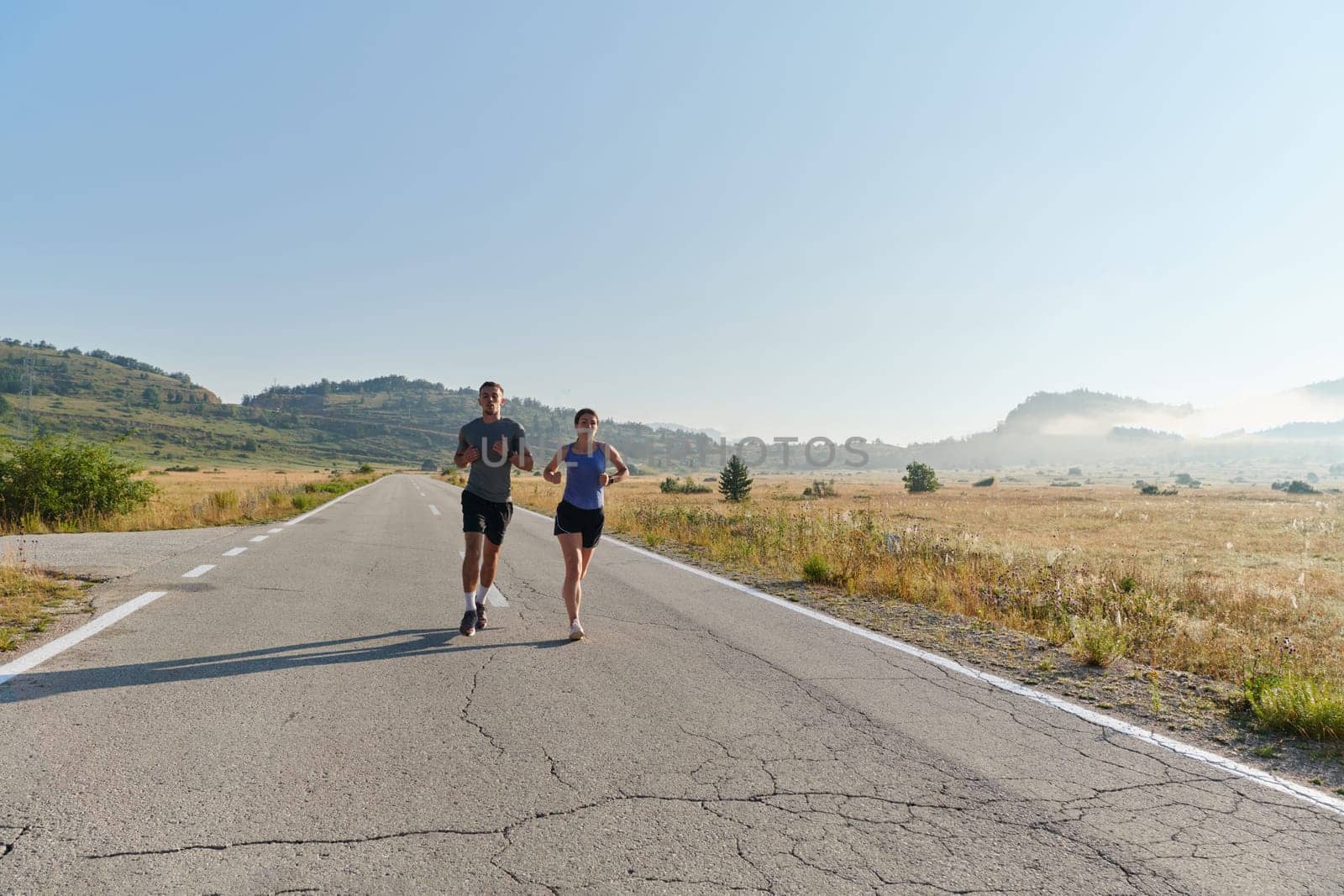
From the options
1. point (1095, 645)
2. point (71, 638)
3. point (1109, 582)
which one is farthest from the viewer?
point (1109, 582)

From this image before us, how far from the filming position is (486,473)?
682 cm

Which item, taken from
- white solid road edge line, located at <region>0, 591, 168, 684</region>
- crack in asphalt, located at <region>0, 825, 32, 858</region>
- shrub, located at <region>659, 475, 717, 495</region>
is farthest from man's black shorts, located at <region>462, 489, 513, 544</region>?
shrub, located at <region>659, 475, 717, 495</region>

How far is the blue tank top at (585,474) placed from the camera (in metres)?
6.60

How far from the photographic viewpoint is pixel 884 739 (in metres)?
4.23

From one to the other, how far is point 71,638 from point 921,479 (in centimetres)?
6638

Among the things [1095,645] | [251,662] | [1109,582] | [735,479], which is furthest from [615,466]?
[735,479]

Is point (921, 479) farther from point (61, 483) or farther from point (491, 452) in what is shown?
point (491, 452)

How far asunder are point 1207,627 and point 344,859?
31.3ft

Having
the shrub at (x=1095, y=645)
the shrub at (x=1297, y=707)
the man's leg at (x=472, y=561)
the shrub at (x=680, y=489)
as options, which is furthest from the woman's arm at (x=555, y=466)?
the shrub at (x=680, y=489)

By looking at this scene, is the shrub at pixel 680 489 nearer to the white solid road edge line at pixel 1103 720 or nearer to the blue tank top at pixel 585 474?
the white solid road edge line at pixel 1103 720

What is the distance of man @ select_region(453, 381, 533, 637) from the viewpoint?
22.1ft

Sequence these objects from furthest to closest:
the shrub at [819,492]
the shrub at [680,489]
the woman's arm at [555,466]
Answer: the shrub at [680,489] < the shrub at [819,492] < the woman's arm at [555,466]

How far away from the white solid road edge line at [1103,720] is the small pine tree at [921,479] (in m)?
61.2

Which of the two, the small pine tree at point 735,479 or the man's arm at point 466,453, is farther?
the small pine tree at point 735,479
